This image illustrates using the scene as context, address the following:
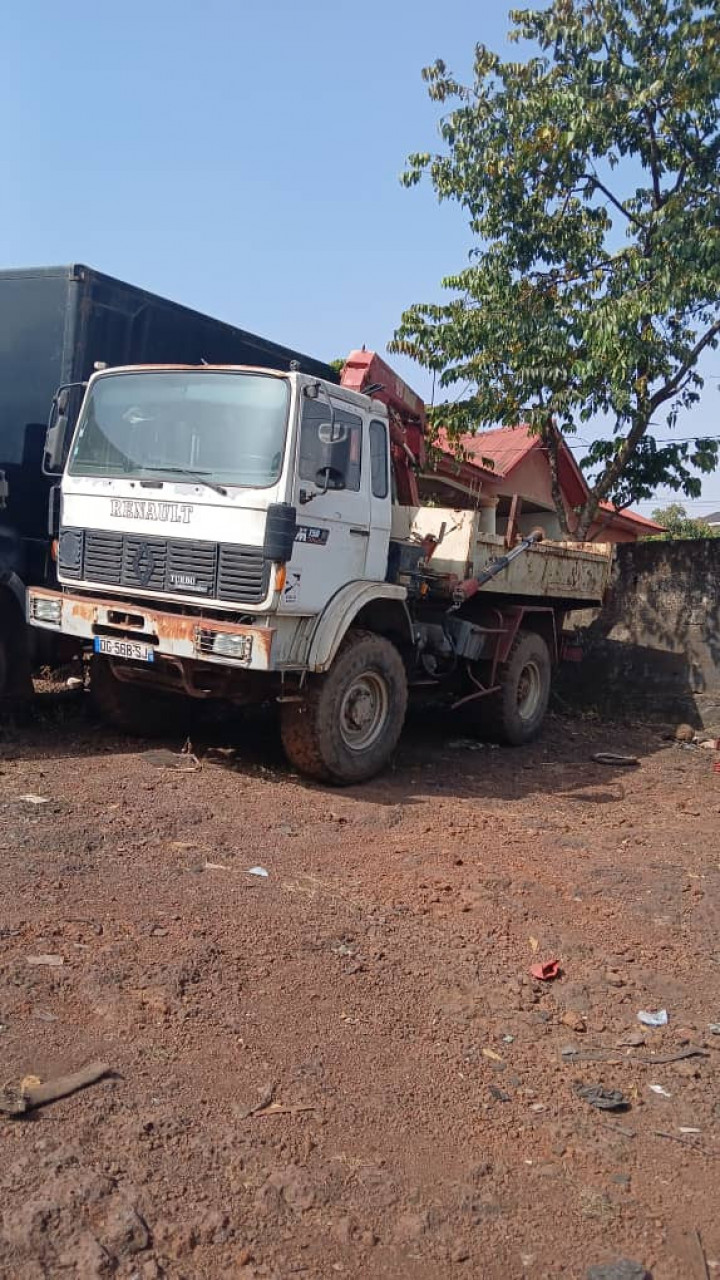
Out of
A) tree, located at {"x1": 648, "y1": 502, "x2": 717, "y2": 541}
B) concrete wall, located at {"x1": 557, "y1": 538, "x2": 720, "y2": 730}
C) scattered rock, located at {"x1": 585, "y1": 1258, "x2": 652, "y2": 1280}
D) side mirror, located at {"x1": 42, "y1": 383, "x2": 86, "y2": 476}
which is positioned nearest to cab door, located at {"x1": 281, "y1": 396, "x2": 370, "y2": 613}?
side mirror, located at {"x1": 42, "y1": 383, "x2": 86, "y2": 476}

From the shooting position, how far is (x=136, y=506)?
20.5ft

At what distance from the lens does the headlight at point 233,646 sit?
5.72 m

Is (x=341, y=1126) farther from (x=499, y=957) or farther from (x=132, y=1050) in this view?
(x=499, y=957)

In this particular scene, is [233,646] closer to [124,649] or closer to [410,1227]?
[124,649]

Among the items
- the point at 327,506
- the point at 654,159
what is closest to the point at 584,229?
the point at 654,159


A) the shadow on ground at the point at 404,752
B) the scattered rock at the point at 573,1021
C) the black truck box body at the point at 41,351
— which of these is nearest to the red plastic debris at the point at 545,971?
the scattered rock at the point at 573,1021

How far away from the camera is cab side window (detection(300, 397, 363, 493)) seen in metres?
5.93

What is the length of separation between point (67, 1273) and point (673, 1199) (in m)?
1.57

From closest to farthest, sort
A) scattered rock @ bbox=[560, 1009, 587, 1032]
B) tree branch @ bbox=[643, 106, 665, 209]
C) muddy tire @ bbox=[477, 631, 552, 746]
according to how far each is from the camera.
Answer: scattered rock @ bbox=[560, 1009, 587, 1032] → muddy tire @ bbox=[477, 631, 552, 746] → tree branch @ bbox=[643, 106, 665, 209]

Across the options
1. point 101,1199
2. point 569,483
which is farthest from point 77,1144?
point 569,483

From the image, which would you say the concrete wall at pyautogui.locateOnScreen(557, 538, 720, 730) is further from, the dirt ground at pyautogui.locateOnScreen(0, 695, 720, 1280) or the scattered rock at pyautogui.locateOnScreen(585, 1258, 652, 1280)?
the scattered rock at pyautogui.locateOnScreen(585, 1258, 652, 1280)

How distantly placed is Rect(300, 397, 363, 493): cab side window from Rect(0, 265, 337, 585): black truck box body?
1881 millimetres

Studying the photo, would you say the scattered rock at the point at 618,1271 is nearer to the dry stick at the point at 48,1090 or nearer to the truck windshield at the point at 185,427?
the dry stick at the point at 48,1090

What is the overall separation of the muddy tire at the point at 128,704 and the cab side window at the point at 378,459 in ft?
7.03
